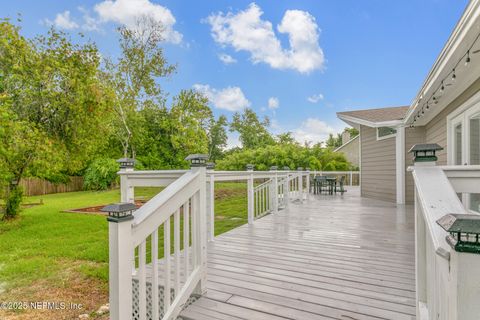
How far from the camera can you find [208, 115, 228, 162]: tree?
92.0 feet

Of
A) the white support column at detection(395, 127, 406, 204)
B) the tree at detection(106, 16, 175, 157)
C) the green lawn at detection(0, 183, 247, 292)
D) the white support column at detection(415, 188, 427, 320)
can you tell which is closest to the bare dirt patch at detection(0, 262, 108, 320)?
the green lawn at detection(0, 183, 247, 292)

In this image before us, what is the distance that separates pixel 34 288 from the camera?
3164 mm

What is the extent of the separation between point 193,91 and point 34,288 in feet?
59.1

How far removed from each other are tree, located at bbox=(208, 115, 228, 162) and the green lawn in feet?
66.3

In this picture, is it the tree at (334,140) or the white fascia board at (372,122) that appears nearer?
the white fascia board at (372,122)

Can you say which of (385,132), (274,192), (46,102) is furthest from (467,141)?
(46,102)

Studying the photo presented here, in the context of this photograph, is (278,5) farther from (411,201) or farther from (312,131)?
(312,131)

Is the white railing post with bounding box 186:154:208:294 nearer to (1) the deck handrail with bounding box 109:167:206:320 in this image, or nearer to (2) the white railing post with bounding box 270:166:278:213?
(1) the deck handrail with bounding box 109:167:206:320

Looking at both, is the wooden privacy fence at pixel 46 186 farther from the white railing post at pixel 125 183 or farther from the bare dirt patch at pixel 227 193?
the white railing post at pixel 125 183

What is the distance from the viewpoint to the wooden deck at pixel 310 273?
2043mm

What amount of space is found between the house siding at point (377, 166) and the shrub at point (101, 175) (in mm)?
12000

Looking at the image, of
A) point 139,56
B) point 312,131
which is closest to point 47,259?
point 139,56

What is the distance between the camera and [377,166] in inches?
356

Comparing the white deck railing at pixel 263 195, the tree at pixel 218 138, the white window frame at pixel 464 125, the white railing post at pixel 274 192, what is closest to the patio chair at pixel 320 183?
the white deck railing at pixel 263 195
